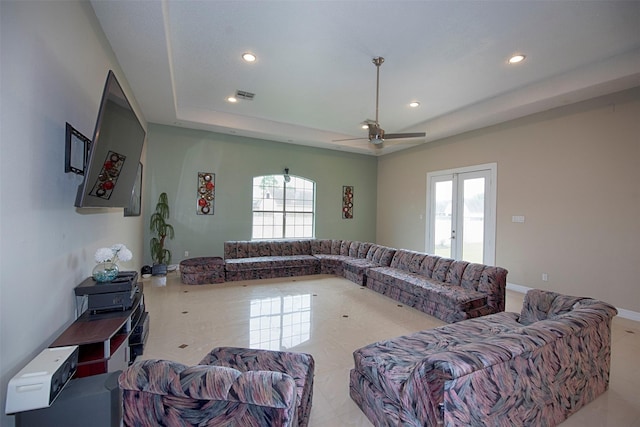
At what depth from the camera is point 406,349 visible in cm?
205

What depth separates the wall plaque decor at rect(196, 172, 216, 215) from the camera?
241 inches

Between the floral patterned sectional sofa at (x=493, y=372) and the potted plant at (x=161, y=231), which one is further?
the potted plant at (x=161, y=231)

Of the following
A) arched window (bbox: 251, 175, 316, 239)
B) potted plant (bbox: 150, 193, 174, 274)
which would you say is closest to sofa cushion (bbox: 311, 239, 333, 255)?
arched window (bbox: 251, 175, 316, 239)

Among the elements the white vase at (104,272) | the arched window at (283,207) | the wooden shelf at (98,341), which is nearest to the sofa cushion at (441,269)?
the arched window at (283,207)

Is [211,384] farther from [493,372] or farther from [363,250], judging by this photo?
[363,250]

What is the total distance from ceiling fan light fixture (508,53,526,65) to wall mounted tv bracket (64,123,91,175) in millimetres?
4604

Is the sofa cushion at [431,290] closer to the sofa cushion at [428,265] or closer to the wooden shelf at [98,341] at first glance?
the sofa cushion at [428,265]

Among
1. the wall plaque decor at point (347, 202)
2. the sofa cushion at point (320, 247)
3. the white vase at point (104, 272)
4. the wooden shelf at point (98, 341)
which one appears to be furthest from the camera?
the wall plaque decor at point (347, 202)

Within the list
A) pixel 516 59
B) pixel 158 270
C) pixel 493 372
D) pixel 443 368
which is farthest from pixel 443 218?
pixel 158 270

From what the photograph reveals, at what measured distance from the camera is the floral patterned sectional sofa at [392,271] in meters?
Result: 3.55

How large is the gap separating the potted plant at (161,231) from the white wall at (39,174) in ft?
11.1

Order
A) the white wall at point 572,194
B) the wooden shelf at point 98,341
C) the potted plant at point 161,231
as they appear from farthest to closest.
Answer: the potted plant at point 161,231, the white wall at point 572,194, the wooden shelf at point 98,341

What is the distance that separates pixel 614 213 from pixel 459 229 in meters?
2.41

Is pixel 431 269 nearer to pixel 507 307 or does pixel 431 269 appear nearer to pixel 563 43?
pixel 507 307
